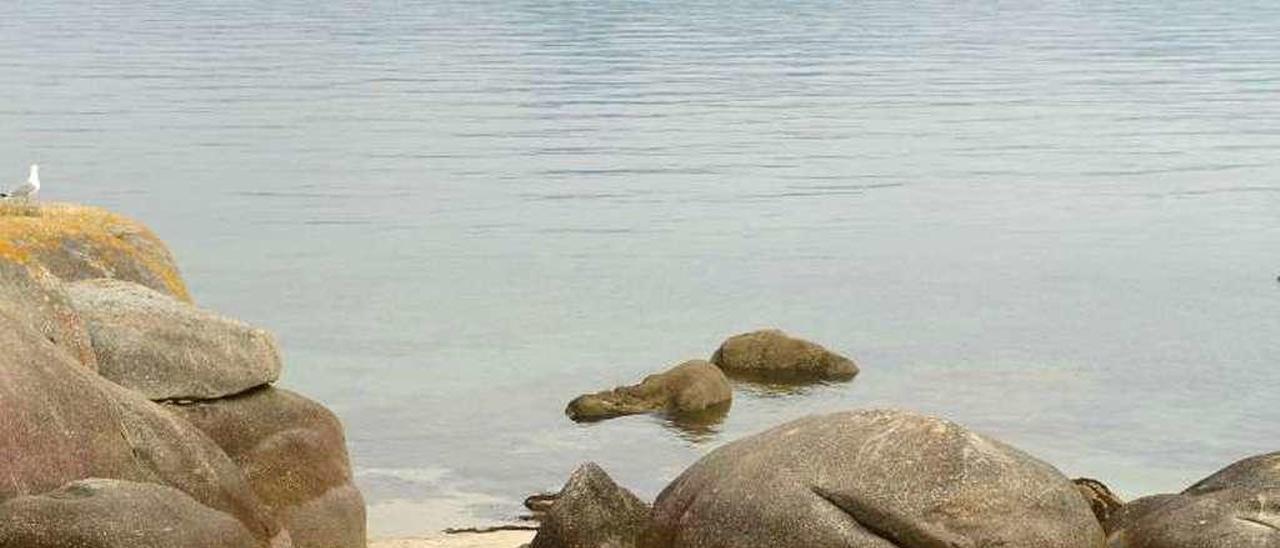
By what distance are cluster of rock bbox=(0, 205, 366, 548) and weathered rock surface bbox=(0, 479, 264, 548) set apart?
0.4 inches

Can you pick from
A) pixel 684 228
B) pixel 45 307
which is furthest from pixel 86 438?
pixel 684 228

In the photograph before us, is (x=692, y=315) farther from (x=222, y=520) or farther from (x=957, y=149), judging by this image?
(x=957, y=149)

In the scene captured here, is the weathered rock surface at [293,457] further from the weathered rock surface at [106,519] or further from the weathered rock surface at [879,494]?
the weathered rock surface at [106,519]

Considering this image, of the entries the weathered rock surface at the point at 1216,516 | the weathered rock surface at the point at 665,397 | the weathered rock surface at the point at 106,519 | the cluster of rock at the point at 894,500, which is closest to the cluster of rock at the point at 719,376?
the weathered rock surface at the point at 665,397

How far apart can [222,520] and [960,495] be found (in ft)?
17.5

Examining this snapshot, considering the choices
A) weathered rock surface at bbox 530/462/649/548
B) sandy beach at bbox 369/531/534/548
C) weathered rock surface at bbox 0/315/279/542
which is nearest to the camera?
weathered rock surface at bbox 0/315/279/542

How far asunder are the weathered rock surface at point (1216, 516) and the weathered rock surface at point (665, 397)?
11.5 m

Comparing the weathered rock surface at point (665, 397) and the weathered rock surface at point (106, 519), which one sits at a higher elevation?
the weathered rock surface at point (106, 519)

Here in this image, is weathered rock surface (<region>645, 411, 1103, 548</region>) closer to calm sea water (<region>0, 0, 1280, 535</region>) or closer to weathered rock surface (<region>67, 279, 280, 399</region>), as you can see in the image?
weathered rock surface (<region>67, 279, 280, 399</region>)

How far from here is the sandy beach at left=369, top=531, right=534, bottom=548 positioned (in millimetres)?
21484

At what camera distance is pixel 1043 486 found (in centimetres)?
1680

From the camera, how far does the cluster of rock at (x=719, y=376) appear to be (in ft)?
96.6

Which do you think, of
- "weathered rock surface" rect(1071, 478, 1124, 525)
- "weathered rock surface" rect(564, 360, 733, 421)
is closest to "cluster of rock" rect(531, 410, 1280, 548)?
"weathered rock surface" rect(1071, 478, 1124, 525)

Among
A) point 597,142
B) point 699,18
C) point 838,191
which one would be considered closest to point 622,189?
point 838,191
